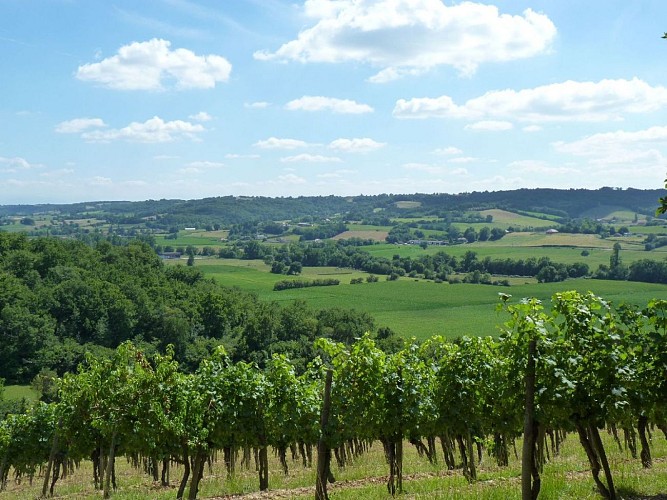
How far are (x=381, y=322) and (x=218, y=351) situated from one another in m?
76.5

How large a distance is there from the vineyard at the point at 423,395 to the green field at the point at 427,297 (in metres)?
62.7

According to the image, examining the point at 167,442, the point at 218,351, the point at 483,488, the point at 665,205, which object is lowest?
the point at 167,442

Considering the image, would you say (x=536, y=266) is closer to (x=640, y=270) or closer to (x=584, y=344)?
(x=640, y=270)

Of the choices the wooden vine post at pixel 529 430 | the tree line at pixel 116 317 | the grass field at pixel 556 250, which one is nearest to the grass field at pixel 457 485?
the wooden vine post at pixel 529 430

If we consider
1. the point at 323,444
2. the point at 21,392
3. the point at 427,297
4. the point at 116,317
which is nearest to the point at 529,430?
the point at 323,444

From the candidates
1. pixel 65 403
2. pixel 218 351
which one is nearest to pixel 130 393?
pixel 218 351

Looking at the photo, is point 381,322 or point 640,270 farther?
point 640,270

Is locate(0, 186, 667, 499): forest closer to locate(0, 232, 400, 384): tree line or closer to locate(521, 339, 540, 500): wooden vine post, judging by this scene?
locate(521, 339, 540, 500): wooden vine post

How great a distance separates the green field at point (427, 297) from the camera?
8912cm

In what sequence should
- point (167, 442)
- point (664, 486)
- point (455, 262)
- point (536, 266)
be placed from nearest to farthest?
point (664, 486) → point (167, 442) → point (536, 266) → point (455, 262)

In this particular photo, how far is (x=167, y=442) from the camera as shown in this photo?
1886 centimetres

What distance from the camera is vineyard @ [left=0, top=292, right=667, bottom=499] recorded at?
10.5 meters

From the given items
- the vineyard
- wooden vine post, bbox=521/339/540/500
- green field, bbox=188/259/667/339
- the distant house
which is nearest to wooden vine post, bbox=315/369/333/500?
the vineyard

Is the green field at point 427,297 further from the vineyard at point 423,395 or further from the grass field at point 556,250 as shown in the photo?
the vineyard at point 423,395
